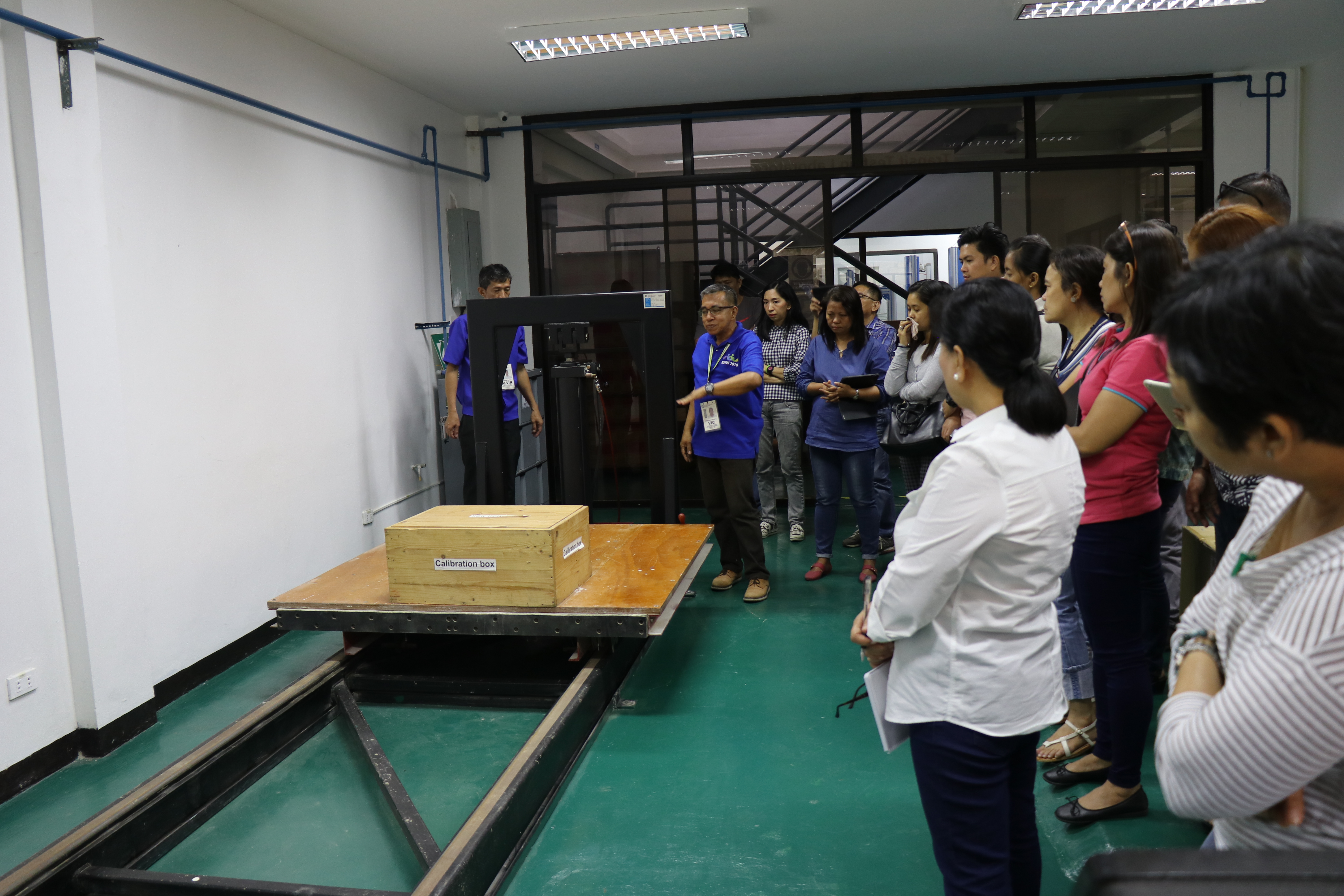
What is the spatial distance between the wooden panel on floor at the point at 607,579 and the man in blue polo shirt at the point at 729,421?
440 millimetres

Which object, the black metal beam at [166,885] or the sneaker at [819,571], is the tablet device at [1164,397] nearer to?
the black metal beam at [166,885]

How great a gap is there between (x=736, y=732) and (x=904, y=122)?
5.04m

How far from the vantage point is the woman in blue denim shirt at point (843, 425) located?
451 centimetres

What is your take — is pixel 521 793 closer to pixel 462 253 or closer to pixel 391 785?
pixel 391 785

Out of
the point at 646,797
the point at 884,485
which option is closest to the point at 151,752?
the point at 646,797

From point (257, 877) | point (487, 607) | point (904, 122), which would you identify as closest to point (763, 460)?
point (904, 122)

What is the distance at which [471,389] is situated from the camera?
4.91 meters

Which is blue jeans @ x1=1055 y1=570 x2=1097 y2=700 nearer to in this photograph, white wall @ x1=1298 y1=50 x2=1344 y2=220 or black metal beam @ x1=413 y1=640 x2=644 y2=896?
black metal beam @ x1=413 y1=640 x2=644 y2=896

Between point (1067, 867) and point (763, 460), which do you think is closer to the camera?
point (1067, 867)

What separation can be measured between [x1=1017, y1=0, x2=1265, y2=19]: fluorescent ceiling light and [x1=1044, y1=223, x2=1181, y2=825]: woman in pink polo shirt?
117 inches

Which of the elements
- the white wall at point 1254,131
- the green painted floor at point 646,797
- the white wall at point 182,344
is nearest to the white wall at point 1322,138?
the white wall at point 1254,131

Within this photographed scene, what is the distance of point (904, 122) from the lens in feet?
21.4

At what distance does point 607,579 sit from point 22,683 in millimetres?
1964

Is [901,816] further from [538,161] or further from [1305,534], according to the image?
[538,161]
